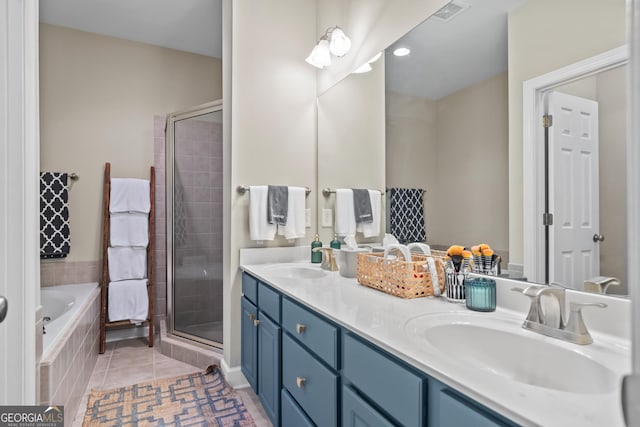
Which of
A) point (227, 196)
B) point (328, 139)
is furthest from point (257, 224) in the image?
point (328, 139)

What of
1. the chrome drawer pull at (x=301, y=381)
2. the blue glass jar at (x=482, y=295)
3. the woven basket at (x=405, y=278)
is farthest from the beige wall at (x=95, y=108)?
the blue glass jar at (x=482, y=295)

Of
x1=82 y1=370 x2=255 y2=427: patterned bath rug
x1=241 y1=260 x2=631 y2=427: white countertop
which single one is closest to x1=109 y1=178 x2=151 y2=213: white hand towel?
x1=82 y1=370 x2=255 y2=427: patterned bath rug

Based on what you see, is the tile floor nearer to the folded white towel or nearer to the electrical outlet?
the folded white towel

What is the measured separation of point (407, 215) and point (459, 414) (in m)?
1.12

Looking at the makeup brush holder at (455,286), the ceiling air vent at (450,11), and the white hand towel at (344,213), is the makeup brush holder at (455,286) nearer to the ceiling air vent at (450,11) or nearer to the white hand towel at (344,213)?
the white hand towel at (344,213)

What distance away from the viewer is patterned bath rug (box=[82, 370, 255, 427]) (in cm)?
185

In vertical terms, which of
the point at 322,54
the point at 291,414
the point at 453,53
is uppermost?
the point at 322,54

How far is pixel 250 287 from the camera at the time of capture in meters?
2.01

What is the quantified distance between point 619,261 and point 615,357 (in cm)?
A: 27

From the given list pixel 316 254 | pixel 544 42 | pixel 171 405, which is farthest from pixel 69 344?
pixel 544 42

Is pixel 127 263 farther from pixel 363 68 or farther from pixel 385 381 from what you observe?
pixel 385 381

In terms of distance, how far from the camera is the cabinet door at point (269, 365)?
158 cm

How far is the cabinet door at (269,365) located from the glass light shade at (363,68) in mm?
1490

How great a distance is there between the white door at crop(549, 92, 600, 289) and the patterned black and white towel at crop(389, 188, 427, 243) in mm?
606
